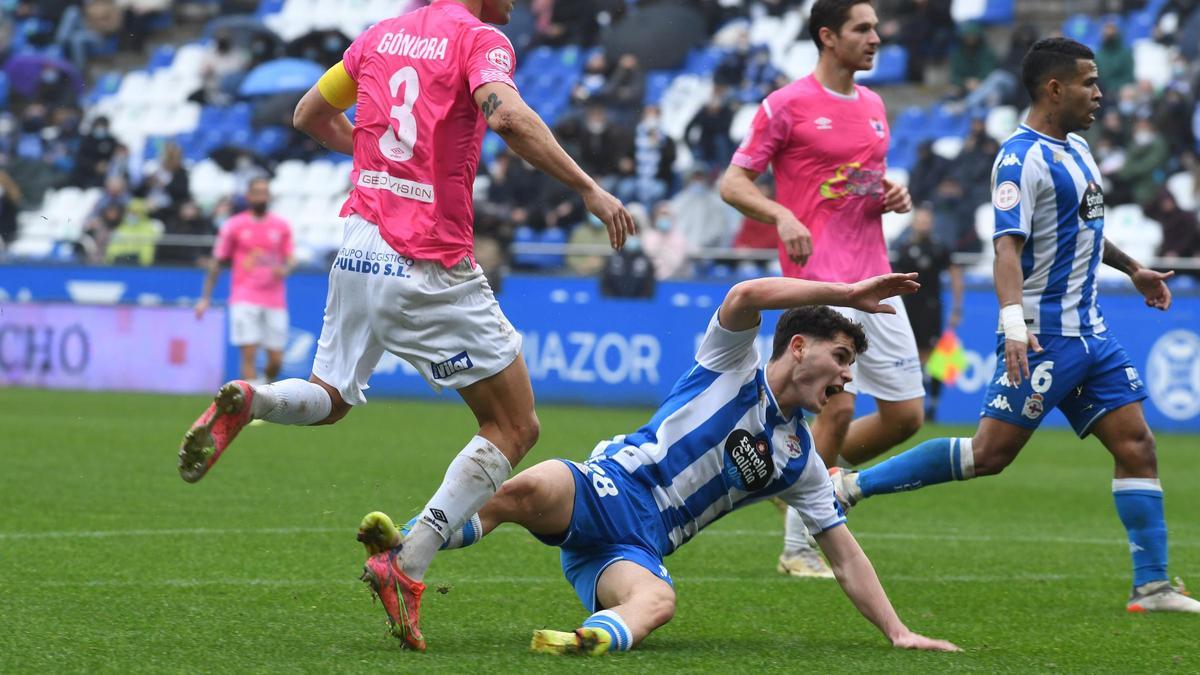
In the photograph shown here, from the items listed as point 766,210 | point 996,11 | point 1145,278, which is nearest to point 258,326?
point 996,11

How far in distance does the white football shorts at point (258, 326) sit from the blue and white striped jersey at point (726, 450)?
39.9 ft

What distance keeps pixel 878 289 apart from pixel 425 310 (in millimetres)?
1355

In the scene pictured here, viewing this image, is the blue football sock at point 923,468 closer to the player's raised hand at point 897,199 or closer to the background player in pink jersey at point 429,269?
the player's raised hand at point 897,199

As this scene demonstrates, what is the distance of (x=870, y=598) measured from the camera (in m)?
5.22

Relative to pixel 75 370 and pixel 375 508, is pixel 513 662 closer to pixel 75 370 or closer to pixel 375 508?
pixel 375 508

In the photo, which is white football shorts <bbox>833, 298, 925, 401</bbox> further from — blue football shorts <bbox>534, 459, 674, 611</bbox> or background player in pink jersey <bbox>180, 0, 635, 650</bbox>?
background player in pink jersey <bbox>180, 0, 635, 650</bbox>

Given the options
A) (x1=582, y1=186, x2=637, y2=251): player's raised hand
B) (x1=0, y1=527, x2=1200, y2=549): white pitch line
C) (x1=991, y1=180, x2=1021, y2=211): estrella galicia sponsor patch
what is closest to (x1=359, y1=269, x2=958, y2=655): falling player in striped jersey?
(x1=582, y1=186, x2=637, y2=251): player's raised hand

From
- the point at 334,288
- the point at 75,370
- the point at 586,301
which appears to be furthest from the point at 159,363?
the point at 334,288

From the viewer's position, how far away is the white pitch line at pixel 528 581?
20.4 feet

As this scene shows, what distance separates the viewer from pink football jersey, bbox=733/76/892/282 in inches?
293

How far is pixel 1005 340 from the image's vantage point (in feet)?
19.9

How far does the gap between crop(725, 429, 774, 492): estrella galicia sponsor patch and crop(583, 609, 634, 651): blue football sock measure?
0.68 m

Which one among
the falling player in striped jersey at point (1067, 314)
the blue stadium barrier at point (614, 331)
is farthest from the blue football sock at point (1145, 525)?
the blue stadium barrier at point (614, 331)

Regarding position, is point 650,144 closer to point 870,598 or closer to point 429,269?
point 429,269
